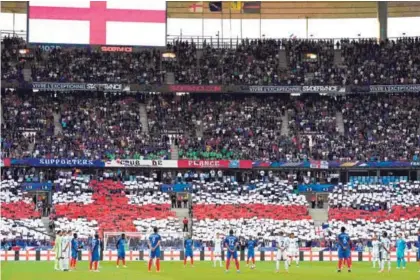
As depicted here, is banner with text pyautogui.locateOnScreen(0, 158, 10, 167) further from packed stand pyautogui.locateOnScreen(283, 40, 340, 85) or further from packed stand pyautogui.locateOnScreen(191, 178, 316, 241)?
packed stand pyautogui.locateOnScreen(283, 40, 340, 85)

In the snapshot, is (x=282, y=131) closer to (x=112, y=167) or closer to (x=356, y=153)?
(x=356, y=153)

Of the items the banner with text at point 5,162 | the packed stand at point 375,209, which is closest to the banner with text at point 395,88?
the packed stand at point 375,209

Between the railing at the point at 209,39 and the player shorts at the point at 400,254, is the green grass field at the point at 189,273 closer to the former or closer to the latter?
the player shorts at the point at 400,254

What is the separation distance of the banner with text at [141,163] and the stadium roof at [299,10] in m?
15.6

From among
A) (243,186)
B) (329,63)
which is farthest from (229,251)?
(329,63)

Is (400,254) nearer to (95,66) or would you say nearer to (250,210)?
(250,210)

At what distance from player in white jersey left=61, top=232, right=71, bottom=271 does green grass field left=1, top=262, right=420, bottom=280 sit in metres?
0.60

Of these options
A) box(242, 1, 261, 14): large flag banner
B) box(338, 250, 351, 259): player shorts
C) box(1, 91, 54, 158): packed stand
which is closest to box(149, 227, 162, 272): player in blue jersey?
box(338, 250, 351, 259): player shorts

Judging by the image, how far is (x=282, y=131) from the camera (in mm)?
71062

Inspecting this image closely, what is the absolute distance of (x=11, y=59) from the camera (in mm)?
71188

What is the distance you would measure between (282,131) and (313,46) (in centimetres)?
951

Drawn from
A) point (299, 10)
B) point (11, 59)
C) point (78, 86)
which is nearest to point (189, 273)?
point (78, 86)

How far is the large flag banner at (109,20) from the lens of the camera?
20350 mm

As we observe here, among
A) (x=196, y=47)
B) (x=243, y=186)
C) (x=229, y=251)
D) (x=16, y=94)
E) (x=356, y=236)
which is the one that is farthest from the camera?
(x=196, y=47)
